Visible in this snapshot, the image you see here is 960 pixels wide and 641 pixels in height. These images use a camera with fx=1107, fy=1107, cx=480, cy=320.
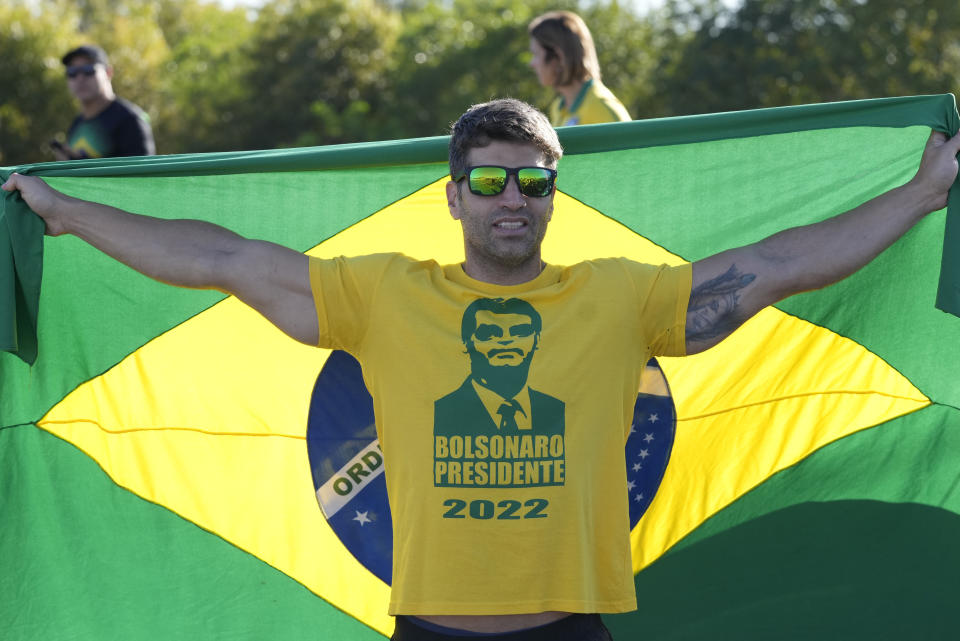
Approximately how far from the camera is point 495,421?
9.41 ft

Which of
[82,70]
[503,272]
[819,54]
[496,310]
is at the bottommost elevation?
[496,310]

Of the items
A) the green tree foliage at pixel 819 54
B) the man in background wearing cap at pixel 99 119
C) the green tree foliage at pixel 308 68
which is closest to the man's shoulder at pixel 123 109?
the man in background wearing cap at pixel 99 119

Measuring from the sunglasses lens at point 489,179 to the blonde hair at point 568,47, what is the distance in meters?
3.01

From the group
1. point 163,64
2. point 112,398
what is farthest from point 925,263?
point 163,64

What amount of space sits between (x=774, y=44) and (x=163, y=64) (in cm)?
1342

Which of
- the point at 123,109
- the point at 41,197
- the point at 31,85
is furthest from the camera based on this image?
the point at 31,85

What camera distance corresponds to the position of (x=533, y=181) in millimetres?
2924

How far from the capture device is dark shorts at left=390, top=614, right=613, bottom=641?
2805 millimetres

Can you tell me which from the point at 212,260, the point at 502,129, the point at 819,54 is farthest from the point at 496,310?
the point at 819,54

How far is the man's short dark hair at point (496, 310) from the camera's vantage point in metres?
2.92

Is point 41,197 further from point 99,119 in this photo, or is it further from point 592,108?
point 99,119

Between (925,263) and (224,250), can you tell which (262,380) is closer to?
(224,250)

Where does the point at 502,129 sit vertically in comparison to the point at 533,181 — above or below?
above

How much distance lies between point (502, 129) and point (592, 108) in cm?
280
